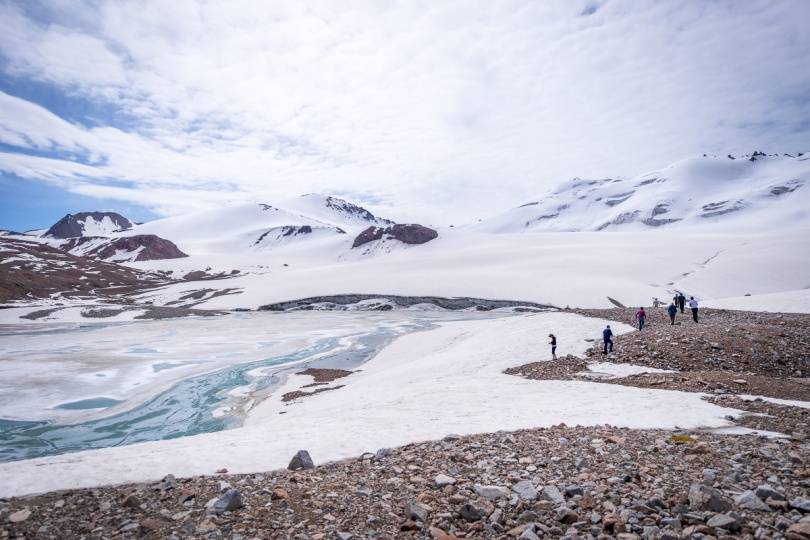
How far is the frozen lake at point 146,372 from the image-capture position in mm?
17578

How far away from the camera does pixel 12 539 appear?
215 inches

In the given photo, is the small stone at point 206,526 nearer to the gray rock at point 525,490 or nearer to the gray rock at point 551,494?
the gray rock at point 525,490

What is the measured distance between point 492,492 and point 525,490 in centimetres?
50

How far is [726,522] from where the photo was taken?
185 inches

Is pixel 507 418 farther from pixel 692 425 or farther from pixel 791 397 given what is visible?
pixel 791 397

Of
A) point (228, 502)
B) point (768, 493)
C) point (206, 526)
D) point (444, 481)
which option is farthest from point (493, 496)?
point (206, 526)

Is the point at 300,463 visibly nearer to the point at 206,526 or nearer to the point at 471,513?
the point at 206,526

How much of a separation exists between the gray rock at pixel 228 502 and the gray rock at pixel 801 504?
7359mm

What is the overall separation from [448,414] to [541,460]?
5.59 metres

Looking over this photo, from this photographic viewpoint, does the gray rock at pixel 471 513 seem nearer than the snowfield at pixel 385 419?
Yes

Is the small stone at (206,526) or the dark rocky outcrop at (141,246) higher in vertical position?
the dark rocky outcrop at (141,246)

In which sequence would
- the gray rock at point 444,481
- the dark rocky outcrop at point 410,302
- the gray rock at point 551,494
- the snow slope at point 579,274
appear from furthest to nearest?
the dark rocky outcrop at point 410,302
the snow slope at point 579,274
the gray rock at point 444,481
the gray rock at point 551,494

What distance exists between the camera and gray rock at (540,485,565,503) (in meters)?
5.77

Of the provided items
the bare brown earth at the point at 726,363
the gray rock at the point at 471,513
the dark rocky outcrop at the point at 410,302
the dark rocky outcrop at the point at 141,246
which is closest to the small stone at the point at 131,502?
the gray rock at the point at 471,513
